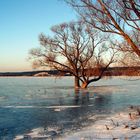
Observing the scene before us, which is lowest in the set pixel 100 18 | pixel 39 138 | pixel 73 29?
pixel 39 138

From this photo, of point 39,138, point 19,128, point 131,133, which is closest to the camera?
point 131,133

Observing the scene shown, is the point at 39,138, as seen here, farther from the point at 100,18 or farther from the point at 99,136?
the point at 100,18

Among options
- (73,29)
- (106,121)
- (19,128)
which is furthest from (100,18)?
(73,29)

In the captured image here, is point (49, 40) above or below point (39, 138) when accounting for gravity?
above

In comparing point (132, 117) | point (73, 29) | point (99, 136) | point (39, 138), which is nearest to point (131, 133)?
point (99, 136)

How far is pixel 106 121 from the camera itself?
40.6 feet

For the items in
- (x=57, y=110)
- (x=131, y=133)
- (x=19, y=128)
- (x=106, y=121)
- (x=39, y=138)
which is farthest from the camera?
(x=57, y=110)

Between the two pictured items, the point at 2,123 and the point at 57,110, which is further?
the point at 57,110

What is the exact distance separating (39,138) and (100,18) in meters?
6.06

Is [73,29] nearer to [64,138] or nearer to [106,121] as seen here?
[106,121]

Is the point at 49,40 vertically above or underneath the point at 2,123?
above

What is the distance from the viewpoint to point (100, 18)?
13.0 metres

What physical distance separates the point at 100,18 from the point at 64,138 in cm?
591

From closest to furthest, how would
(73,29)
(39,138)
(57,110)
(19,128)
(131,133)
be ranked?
(131,133), (39,138), (19,128), (57,110), (73,29)
